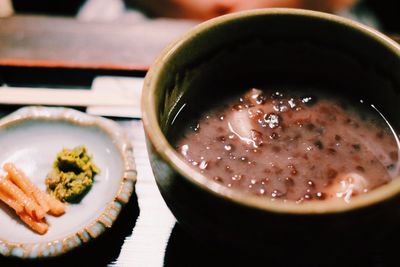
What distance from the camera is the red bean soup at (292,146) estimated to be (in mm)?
938

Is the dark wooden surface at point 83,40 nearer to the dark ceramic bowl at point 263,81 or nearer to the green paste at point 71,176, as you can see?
the green paste at point 71,176

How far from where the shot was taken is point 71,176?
51.1 inches

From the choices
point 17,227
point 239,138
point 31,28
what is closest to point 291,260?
point 239,138

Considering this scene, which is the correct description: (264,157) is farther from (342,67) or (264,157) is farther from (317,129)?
(342,67)

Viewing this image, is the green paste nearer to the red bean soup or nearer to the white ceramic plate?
the white ceramic plate

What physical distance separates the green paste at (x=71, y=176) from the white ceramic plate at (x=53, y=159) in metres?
0.03

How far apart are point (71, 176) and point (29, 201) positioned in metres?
0.12

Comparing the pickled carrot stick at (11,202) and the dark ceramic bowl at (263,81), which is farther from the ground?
the dark ceramic bowl at (263,81)

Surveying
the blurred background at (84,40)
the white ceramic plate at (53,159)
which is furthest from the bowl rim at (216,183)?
the blurred background at (84,40)

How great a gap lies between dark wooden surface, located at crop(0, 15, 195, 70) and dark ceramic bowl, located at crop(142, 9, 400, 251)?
21.2 inches

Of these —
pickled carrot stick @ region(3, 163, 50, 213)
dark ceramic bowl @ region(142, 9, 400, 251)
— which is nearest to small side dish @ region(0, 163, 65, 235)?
pickled carrot stick @ region(3, 163, 50, 213)

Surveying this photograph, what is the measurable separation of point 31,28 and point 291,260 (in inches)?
55.1

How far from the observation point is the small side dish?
1.24 m

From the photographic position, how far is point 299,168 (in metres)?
0.96
